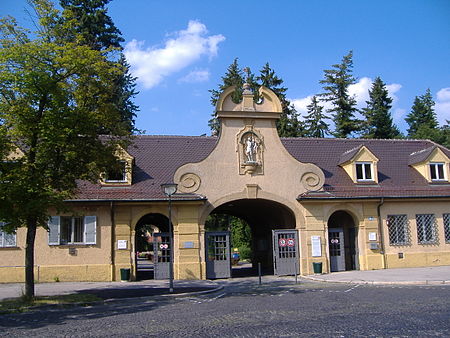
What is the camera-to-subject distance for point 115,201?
72.0 feet

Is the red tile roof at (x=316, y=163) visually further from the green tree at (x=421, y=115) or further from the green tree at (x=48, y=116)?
the green tree at (x=421, y=115)

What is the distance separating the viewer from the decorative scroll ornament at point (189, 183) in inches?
906

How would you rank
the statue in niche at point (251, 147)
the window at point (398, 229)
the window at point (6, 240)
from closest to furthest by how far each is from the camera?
the window at point (6, 240)
the statue in niche at point (251, 147)
the window at point (398, 229)

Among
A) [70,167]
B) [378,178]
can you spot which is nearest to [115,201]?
[70,167]

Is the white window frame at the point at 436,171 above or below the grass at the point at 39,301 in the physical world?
above

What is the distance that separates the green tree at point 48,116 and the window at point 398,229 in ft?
52.7

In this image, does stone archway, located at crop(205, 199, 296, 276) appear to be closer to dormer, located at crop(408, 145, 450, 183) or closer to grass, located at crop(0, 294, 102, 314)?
dormer, located at crop(408, 145, 450, 183)

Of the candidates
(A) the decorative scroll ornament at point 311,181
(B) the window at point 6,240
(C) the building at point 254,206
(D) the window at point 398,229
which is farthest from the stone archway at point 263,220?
(B) the window at point 6,240

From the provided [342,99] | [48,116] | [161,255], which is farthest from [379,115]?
[48,116]

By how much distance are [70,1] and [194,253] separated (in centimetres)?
3099

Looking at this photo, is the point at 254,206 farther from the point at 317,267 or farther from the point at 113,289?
the point at 113,289

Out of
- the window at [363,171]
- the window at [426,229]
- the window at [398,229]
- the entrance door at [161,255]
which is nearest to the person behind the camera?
the entrance door at [161,255]

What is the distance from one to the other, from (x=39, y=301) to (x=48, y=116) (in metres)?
5.93

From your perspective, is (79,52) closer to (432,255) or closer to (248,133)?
(248,133)
